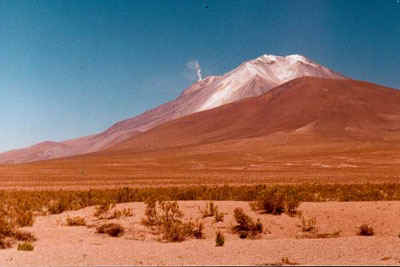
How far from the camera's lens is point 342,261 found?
35.0ft

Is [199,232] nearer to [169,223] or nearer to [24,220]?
[169,223]

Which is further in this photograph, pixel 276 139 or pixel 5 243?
pixel 276 139

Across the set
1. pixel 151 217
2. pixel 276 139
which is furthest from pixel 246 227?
pixel 276 139

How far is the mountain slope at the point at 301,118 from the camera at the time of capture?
129 meters

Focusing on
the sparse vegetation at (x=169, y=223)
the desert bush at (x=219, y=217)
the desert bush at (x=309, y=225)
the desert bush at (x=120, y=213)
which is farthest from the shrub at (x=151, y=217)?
the desert bush at (x=309, y=225)

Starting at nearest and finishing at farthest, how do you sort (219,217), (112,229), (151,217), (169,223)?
(112,229)
(169,223)
(219,217)
(151,217)

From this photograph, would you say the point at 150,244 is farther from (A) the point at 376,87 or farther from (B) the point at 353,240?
(A) the point at 376,87

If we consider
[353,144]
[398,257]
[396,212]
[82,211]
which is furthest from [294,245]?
[353,144]

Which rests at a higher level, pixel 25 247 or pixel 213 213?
pixel 213 213

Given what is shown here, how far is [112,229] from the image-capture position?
16031 millimetres

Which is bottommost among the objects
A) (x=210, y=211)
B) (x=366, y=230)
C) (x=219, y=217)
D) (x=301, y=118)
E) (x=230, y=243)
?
(x=230, y=243)

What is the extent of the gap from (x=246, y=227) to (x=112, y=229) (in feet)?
13.3

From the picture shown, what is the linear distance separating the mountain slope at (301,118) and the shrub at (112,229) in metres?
102

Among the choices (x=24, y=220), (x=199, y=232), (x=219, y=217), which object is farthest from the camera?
(x=24, y=220)
